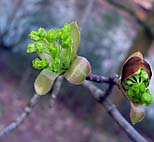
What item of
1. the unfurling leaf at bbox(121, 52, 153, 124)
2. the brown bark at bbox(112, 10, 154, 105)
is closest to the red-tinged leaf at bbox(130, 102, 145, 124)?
the unfurling leaf at bbox(121, 52, 153, 124)

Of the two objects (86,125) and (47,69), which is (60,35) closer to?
(47,69)

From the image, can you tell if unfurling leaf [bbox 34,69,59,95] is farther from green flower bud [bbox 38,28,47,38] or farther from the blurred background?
the blurred background

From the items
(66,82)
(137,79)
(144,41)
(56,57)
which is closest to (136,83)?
(137,79)

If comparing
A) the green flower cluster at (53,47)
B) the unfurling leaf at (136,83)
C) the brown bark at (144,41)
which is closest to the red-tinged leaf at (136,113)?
the unfurling leaf at (136,83)

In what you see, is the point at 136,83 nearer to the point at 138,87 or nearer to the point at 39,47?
the point at 138,87

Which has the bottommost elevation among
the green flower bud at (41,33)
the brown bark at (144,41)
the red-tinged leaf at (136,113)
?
the brown bark at (144,41)

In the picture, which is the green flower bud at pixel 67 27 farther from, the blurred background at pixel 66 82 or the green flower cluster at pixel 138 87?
the blurred background at pixel 66 82

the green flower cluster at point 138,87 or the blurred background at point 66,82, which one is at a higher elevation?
the green flower cluster at point 138,87

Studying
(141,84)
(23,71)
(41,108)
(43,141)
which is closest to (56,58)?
(141,84)
